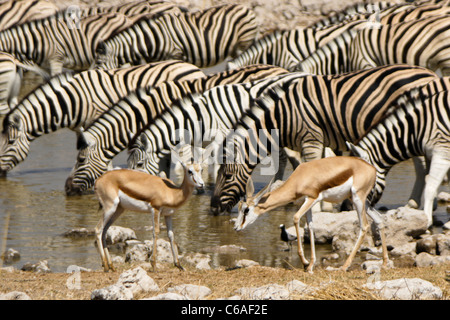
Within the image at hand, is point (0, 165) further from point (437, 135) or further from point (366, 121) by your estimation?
point (437, 135)

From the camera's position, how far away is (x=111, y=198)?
8.77 meters

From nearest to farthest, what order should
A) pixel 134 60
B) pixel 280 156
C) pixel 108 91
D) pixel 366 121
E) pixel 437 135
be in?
pixel 437 135
pixel 366 121
pixel 280 156
pixel 108 91
pixel 134 60

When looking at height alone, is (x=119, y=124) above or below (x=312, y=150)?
above

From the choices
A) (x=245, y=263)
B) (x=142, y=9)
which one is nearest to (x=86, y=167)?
(x=245, y=263)

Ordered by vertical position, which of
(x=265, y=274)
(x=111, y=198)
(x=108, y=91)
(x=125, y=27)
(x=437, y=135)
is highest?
(x=125, y=27)

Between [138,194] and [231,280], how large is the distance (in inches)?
53.4

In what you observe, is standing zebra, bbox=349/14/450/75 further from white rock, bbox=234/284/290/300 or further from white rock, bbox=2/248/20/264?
white rock, bbox=234/284/290/300

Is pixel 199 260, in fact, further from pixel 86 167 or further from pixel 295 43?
pixel 295 43

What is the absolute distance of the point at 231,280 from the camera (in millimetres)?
7969

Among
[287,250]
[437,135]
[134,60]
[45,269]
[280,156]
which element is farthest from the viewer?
[134,60]

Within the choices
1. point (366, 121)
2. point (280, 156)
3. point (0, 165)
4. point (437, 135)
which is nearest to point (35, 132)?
point (0, 165)

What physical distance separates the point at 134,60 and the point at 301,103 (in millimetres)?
6492

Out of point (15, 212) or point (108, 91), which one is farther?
point (108, 91)

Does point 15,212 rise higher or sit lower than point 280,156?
lower
